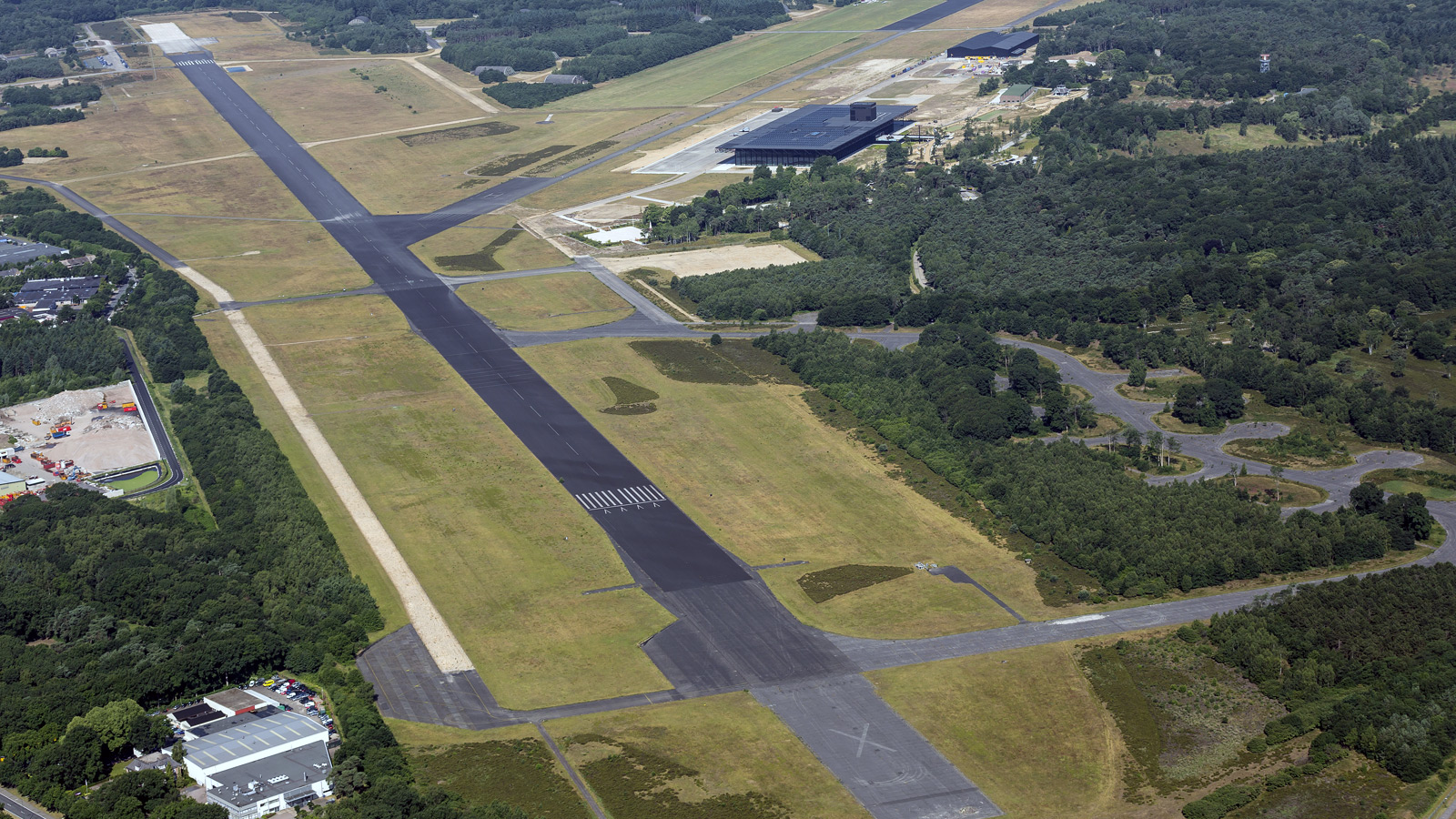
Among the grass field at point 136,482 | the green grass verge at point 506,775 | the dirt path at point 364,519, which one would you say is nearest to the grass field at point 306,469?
the dirt path at point 364,519

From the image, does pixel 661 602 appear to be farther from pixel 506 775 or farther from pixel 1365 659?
pixel 1365 659

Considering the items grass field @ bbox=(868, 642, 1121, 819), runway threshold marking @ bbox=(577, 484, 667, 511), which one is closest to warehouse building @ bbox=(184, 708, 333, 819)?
grass field @ bbox=(868, 642, 1121, 819)

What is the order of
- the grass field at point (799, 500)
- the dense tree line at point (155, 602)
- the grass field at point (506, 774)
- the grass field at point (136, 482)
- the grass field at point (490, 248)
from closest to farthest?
the grass field at point (506, 774) < the dense tree line at point (155, 602) < the grass field at point (799, 500) < the grass field at point (136, 482) < the grass field at point (490, 248)

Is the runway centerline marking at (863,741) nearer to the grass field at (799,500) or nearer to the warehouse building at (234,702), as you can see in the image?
the grass field at (799,500)

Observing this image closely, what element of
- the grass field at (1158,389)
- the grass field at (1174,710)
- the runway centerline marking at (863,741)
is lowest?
the grass field at (1174,710)

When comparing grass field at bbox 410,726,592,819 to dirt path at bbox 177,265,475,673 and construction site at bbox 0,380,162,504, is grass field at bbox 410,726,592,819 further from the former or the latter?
construction site at bbox 0,380,162,504

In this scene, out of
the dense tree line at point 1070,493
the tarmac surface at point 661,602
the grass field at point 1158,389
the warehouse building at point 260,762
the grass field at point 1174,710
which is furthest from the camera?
the grass field at point 1158,389

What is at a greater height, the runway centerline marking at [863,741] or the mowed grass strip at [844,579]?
the mowed grass strip at [844,579]
